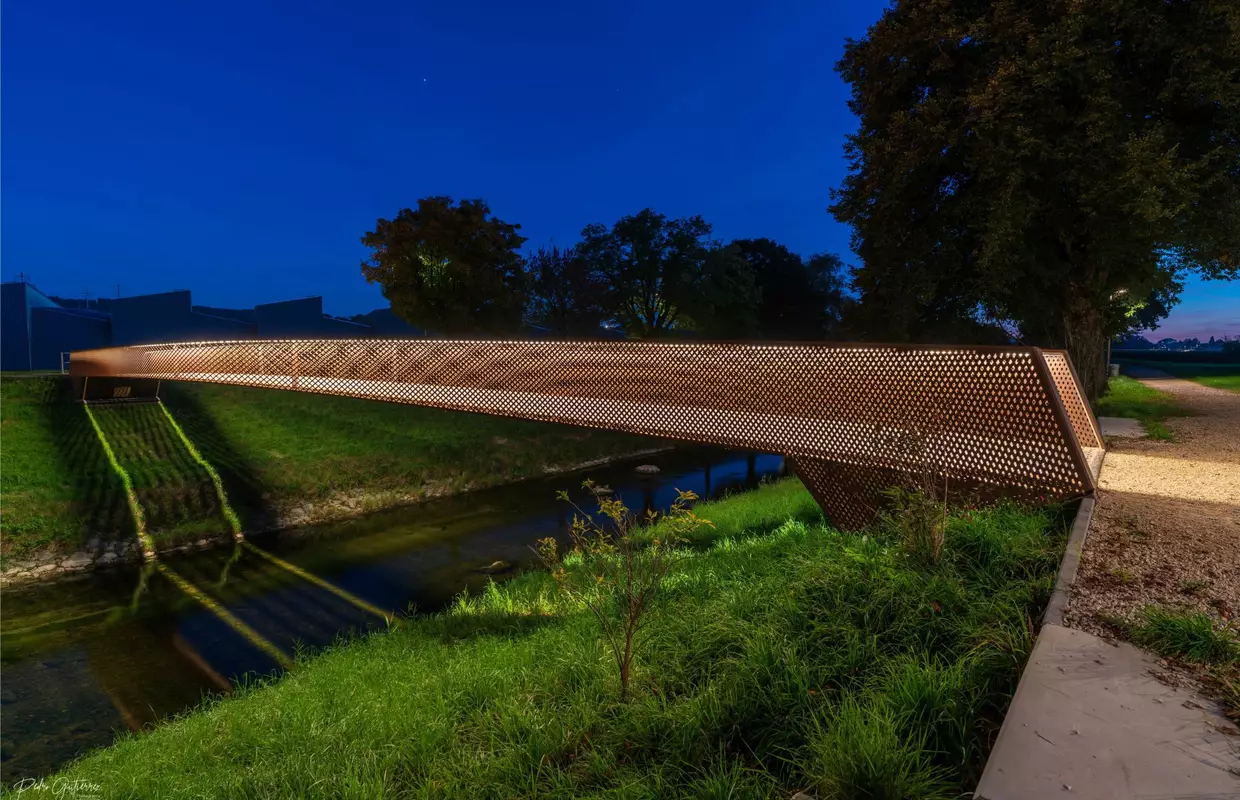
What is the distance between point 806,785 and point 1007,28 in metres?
14.8

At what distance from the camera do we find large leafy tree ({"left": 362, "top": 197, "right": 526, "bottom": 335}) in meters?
28.2

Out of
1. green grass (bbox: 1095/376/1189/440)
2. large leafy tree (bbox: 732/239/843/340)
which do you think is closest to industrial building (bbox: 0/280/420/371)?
large leafy tree (bbox: 732/239/843/340)

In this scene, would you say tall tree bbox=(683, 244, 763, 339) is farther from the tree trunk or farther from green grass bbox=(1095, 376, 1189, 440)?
the tree trunk

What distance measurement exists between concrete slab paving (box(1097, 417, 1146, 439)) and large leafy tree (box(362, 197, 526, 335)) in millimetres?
24657

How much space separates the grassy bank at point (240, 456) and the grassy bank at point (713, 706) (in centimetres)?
1091

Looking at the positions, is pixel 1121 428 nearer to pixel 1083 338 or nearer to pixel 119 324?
pixel 1083 338

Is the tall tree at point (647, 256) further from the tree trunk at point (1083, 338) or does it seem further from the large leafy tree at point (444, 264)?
the tree trunk at point (1083, 338)

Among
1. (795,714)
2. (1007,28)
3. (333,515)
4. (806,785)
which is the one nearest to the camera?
(806,785)

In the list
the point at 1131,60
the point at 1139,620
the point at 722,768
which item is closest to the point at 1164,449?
the point at 1139,620

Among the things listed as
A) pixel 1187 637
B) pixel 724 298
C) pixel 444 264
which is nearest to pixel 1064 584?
pixel 1187 637

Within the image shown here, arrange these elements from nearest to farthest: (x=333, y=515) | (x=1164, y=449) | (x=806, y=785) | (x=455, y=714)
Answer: (x=806, y=785) → (x=455, y=714) → (x=1164, y=449) → (x=333, y=515)

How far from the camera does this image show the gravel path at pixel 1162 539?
3.44 m

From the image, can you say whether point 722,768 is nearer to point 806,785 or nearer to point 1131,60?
point 806,785

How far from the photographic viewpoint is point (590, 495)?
1808 cm
